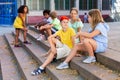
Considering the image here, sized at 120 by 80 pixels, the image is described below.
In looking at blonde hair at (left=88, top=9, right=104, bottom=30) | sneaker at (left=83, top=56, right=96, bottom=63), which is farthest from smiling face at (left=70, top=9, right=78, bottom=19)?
sneaker at (left=83, top=56, right=96, bottom=63)

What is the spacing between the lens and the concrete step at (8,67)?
7.60 meters

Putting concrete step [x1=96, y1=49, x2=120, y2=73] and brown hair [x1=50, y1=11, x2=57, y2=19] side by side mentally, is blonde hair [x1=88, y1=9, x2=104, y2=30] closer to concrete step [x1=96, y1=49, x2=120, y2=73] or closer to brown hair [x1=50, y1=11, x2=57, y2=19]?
concrete step [x1=96, y1=49, x2=120, y2=73]

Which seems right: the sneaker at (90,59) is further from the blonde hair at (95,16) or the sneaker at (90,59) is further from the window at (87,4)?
the window at (87,4)

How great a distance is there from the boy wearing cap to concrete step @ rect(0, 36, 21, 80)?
865mm

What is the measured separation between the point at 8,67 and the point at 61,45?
2.09m

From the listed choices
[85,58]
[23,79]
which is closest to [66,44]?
[85,58]

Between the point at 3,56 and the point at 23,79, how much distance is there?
10.6 feet

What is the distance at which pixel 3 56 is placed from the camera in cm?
1024

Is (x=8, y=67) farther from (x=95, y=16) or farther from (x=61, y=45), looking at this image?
(x=95, y=16)

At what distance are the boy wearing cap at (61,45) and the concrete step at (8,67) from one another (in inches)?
34.1

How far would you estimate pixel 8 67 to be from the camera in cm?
852

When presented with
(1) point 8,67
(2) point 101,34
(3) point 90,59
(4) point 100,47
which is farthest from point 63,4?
(3) point 90,59

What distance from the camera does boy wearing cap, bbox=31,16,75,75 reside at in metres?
6.90

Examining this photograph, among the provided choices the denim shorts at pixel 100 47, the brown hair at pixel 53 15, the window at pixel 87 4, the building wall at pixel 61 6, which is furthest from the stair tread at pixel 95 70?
the window at pixel 87 4
